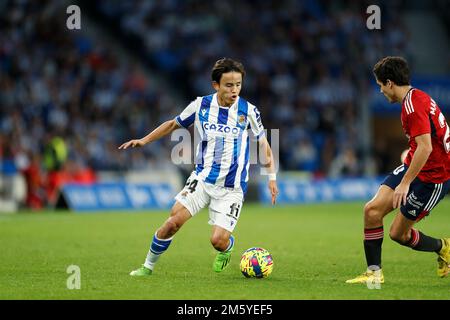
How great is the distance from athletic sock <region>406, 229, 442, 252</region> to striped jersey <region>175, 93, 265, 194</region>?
201cm

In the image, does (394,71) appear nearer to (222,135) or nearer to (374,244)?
(374,244)

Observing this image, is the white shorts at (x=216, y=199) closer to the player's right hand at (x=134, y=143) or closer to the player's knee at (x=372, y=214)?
the player's right hand at (x=134, y=143)

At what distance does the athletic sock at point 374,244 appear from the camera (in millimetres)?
8953

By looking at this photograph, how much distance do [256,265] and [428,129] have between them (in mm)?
2487

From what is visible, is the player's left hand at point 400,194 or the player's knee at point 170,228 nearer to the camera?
the player's left hand at point 400,194

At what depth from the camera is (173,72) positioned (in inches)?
1208

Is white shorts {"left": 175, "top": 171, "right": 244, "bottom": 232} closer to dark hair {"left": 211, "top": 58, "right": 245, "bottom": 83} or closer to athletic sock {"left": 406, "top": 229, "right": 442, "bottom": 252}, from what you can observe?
dark hair {"left": 211, "top": 58, "right": 245, "bottom": 83}

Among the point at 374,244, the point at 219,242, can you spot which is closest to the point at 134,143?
the point at 219,242

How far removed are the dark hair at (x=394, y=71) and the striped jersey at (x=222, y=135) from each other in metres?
1.72

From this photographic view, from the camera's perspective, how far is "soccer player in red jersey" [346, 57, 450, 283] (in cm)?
830

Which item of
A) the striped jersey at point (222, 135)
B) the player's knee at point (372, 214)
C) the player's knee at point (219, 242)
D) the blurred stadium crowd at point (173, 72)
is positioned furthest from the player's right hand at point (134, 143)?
the blurred stadium crowd at point (173, 72)

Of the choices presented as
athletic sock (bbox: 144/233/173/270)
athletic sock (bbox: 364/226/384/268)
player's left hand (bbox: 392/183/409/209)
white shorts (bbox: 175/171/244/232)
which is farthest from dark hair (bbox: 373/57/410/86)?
athletic sock (bbox: 144/233/173/270)

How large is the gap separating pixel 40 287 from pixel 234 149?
269cm
